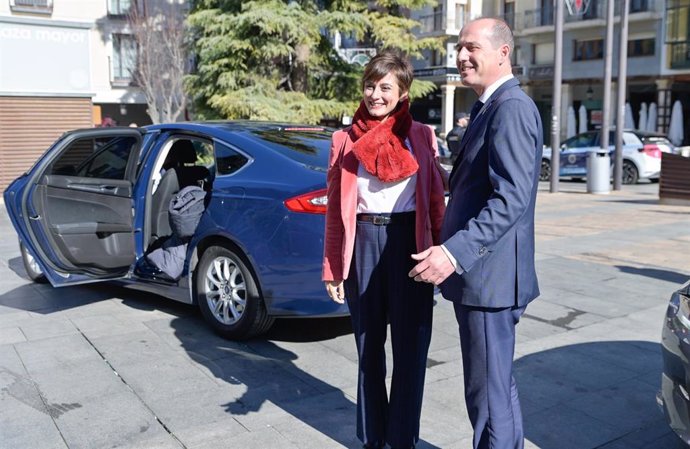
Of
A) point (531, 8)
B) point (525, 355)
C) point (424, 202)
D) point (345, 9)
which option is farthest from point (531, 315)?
point (531, 8)

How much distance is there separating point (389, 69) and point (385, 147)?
1.12ft

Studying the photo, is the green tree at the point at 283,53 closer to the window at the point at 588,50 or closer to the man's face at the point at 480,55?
the man's face at the point at 480,55

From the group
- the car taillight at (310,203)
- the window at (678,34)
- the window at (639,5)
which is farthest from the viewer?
the window at (639,5)

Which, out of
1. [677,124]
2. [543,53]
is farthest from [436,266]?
[543,53]

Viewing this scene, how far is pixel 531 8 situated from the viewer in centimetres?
4091

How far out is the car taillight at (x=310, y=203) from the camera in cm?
456

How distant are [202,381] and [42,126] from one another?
606 inches

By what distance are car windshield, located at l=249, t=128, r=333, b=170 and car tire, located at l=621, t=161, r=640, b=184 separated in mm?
16046

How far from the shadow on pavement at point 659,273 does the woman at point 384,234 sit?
4.81m

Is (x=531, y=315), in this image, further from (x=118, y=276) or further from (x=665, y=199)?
(x=665, y=199)

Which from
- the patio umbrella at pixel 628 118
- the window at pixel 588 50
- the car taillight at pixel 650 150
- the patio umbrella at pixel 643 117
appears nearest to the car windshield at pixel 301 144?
the car taillight at pixel 650 150

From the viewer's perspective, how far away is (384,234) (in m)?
3.16

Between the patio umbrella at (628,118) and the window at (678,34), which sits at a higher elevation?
the window at (678,34)

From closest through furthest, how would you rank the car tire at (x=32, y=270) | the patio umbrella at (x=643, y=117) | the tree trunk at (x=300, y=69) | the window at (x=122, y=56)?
the car tire at (x=32, y=270) → the tree trunk at (x=300, y=69) → the patio umbrella at (x=643, y=117) → the window at (x=122, y=56)
